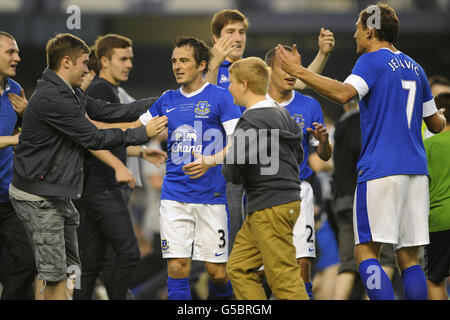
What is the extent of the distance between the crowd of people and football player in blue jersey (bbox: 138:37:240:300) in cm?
1

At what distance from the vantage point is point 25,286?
636 centimetres

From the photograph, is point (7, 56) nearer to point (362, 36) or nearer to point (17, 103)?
point (17, 103)

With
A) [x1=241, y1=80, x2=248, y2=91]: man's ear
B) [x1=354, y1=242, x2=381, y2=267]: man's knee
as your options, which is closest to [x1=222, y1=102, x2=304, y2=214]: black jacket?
[x1=241, y1=80, x2=248, y2=91]: man's ear

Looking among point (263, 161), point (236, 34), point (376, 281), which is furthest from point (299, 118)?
point (376, 281)

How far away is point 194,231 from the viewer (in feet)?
19.8

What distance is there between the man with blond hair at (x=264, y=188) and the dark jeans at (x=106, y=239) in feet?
6.55

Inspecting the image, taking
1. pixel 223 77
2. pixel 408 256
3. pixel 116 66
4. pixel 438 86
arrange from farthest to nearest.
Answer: pixel 438 86, pixel 116 66, pixel 223 77, pixel 408 256

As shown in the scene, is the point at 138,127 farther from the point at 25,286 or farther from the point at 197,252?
the point at 25,286

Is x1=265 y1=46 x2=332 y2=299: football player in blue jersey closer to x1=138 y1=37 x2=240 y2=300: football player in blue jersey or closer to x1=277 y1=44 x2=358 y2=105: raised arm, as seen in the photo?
x1=138 y1=37 x2=240 y2=300: football player in blue jersey

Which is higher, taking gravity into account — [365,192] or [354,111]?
[354,111]

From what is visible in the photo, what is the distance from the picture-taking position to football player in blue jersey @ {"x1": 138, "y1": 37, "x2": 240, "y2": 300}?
589cm

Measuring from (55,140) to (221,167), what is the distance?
136 cm
